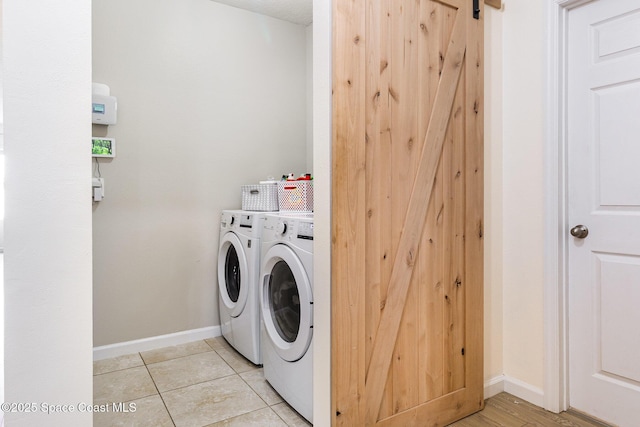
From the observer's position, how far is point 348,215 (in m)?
1.48

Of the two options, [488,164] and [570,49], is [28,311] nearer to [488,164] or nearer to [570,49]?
[488,164]

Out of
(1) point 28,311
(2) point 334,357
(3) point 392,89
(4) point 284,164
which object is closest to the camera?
(1) point 28,311

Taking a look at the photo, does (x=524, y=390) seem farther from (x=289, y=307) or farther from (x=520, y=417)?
(x=289, y=307)

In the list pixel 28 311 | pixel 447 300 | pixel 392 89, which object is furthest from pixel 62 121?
pixel 447 300

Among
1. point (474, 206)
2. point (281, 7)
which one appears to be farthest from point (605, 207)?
point (281, 7)

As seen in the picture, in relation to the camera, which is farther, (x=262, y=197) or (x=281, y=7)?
(x=281, y=7)

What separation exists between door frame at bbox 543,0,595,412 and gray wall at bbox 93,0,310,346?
209 cm

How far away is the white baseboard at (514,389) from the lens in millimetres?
1920

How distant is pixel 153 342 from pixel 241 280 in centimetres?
89

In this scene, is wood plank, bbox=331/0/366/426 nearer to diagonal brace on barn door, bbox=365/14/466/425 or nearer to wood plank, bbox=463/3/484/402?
diagonal brace on barn door, bbox=365/14/466/425

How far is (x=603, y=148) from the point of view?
1.74m

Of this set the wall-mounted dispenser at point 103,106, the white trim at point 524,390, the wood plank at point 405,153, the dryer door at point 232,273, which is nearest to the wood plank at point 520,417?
the white trim at point 524,390

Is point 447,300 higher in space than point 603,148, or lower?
lower

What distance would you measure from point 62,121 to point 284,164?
Result: 2.32m
